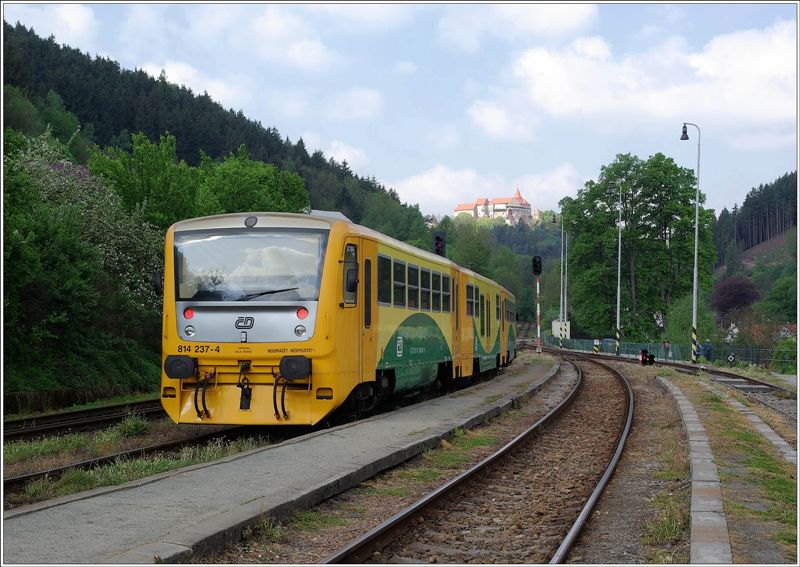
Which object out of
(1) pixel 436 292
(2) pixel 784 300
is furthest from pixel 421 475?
(2) pixel 784 300

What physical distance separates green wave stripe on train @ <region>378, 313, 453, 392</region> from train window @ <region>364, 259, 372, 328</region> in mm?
1175

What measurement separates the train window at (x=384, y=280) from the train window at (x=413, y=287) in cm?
148

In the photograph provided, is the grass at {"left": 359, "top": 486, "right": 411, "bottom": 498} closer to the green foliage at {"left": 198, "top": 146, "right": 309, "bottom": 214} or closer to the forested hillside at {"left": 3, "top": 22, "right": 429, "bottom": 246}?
the green foliage at {"left": 198, "top": 146, "right": 309, "bottom": 214}

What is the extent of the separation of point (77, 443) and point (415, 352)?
22.8 ft

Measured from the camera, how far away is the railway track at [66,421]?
53.0 ft

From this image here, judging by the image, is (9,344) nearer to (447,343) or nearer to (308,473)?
(447,343)

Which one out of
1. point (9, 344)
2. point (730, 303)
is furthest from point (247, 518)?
point (730, 303)

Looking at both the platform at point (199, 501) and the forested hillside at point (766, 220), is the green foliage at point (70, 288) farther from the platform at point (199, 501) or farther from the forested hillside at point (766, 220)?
the forested hillside at point (766, 220)

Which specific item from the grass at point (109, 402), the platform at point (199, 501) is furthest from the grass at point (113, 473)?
the grass at point (109, 402)

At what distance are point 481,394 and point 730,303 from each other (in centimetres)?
11630

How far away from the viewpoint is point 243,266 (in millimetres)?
14219

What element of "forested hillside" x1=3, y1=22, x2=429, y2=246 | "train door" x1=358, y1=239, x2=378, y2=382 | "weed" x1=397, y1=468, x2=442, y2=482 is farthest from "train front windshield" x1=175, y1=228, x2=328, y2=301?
"forested hillside" x1=3, y1=22, x2=429, y2=246

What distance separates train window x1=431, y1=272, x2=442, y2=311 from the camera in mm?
20656

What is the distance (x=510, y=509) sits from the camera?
9.88 meters
